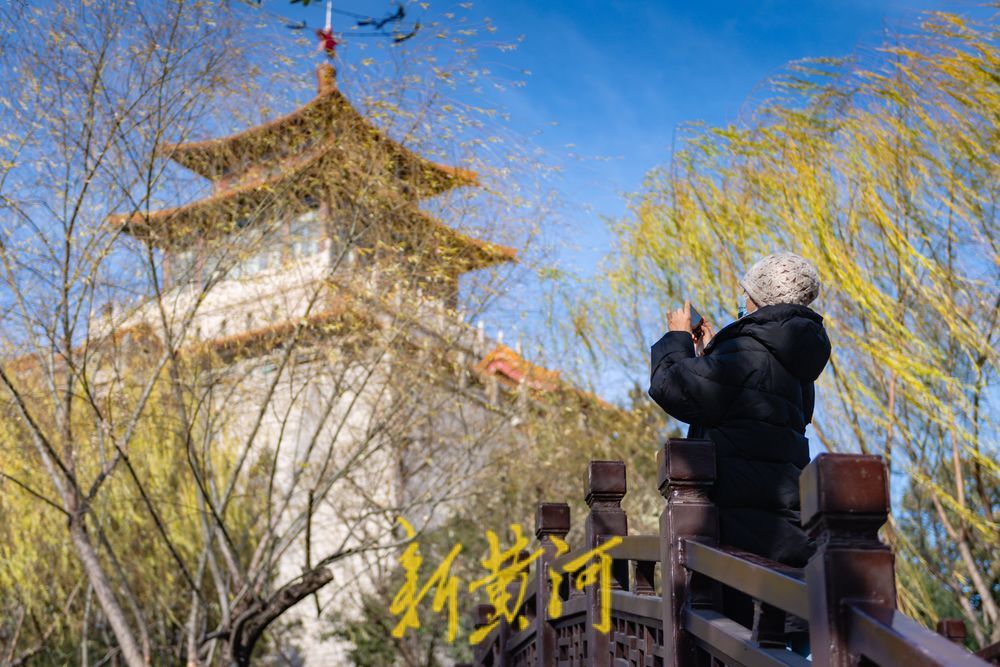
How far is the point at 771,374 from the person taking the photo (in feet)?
8.45

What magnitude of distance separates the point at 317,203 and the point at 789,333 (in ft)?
19.8

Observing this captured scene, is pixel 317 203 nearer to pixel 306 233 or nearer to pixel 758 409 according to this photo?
pixel 306 233

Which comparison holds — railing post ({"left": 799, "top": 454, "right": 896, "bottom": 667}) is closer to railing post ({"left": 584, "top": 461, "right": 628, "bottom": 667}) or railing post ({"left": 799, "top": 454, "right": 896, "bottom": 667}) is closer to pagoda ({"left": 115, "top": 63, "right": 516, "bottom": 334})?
railing post ({"left": 584, "top": 461, "right": 628, "bottom": 667})

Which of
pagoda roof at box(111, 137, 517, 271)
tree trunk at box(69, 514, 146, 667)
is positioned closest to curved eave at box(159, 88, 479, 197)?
pagoda roof at box(111, 137, 517, 271)

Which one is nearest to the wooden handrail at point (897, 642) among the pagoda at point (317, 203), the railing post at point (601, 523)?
the railing post at point (601, 523)

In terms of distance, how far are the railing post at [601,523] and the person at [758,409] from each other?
67 cm

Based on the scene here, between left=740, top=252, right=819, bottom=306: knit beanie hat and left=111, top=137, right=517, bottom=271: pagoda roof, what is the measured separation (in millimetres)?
5126

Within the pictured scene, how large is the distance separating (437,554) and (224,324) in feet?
23.2

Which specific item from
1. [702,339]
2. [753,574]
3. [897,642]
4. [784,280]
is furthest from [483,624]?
[897,642]

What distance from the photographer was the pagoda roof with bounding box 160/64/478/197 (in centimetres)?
758

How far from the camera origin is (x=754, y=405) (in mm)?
2566

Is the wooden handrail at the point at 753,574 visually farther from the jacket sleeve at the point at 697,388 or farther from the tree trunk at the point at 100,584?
the tree trunk at the point at 100,584

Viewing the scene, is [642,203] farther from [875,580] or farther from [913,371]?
[875,580]

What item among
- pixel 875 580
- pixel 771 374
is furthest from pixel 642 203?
pixel 875 580
